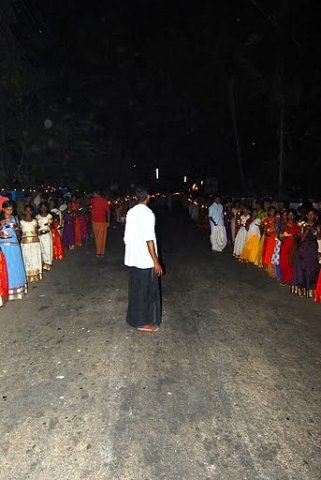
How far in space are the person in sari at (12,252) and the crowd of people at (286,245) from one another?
5030 millimetres

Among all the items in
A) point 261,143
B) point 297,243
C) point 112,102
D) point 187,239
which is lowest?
point 187,239

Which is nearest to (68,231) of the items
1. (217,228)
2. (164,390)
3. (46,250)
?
(46,250)

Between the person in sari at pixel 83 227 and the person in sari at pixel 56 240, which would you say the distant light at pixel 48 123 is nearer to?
the person in sari at pixel 83 227

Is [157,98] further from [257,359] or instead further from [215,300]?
[257,359]

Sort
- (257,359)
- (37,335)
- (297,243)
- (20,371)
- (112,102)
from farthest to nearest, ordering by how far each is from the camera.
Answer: (112,102), (297,243), (37,335), (257,359), (20,371)

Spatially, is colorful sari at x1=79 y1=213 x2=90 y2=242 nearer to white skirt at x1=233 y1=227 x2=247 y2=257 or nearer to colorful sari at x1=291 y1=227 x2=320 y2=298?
white skirt at x1=233 y1=227 x2=247 y2=257

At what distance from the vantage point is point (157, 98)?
41844mm

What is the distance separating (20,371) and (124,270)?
5.76m

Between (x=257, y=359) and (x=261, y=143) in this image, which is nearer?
(x=257, y=359)

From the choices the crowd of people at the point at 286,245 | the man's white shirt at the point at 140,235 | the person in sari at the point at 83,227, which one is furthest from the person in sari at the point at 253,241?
the person in sari at the point at 83,227

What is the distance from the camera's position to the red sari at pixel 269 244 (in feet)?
31.4

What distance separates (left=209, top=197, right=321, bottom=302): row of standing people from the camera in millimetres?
7688

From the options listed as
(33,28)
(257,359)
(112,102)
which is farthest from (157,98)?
(257,359)

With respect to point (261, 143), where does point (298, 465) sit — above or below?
below
